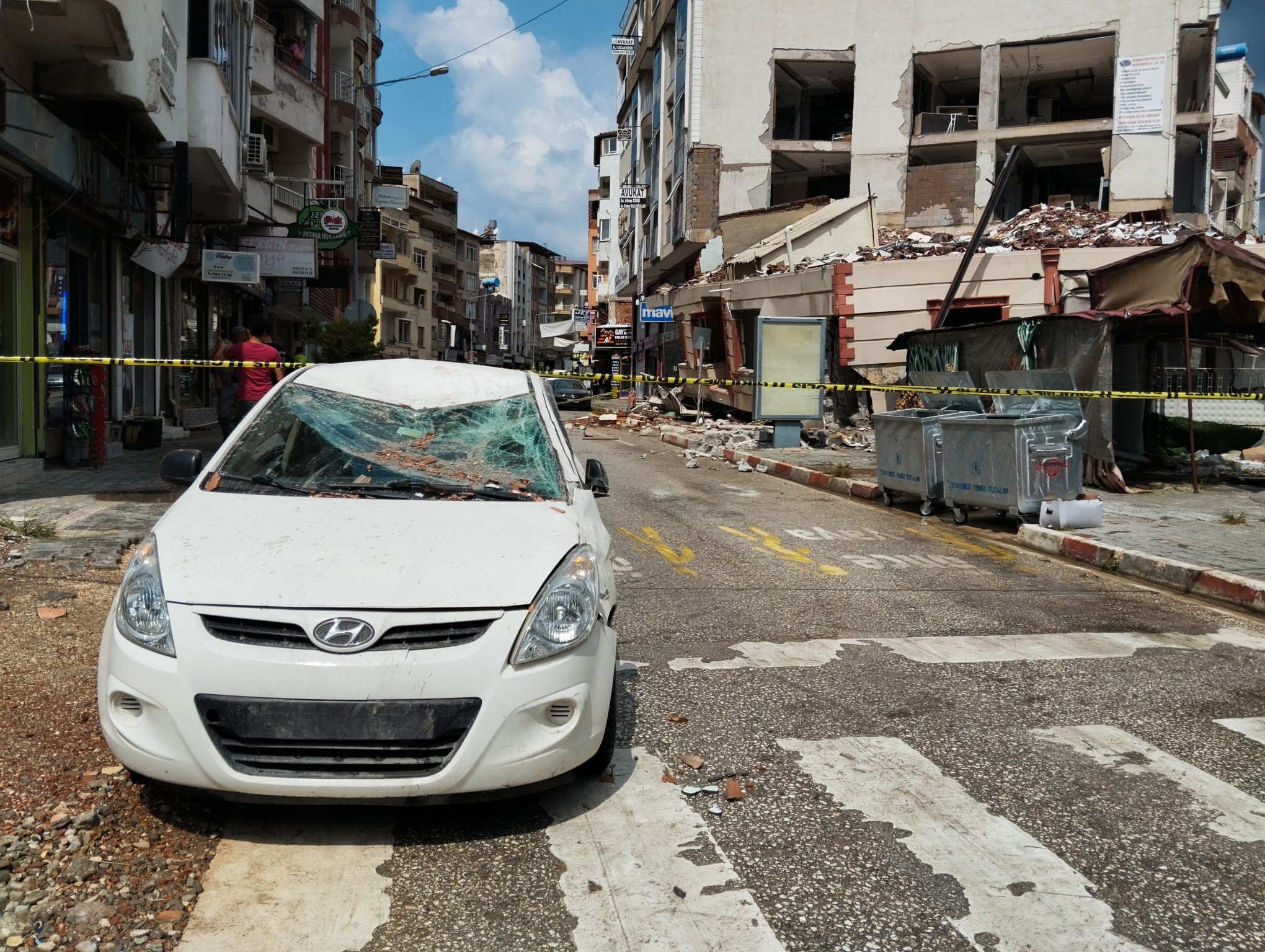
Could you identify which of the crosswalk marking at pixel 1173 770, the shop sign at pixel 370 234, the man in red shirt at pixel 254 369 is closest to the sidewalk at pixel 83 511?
the man in red shirt at pixel 254 369

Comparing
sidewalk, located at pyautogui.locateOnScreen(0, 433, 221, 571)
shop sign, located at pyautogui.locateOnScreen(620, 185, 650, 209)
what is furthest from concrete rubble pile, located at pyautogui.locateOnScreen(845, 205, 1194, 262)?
shop sign, located at pyautogui.locateOnScreen(620, 185, 650, 209)

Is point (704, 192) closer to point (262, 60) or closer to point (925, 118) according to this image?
point (925, 118)

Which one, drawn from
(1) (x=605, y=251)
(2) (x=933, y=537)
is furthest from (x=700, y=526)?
(1) (x=605, y=251)

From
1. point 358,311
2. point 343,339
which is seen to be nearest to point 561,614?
point 358,311

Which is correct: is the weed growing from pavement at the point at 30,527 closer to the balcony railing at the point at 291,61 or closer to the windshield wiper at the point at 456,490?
the windshield wiper at the point at 456,490

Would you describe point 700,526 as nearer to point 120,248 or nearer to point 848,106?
point 120,248

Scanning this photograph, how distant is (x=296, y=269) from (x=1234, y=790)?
72.2 feet

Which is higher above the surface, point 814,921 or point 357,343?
point 357,343

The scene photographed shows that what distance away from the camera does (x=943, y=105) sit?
4512 centimetres

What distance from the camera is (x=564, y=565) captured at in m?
3.71

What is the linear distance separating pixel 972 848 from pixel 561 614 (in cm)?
154

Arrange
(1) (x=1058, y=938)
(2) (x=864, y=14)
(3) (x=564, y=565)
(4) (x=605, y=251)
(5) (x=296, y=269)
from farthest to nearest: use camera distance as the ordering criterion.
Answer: (4) (x=605, y=251)
(2) (x=864, y=14)
(5) (x=296, y=269)
(3) (x=564, y=565)
(1) (x=1058, y=938)

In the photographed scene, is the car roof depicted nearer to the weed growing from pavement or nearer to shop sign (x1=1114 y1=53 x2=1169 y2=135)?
the weed growing from pavement

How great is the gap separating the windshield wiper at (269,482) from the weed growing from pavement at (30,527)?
15.7 feet
